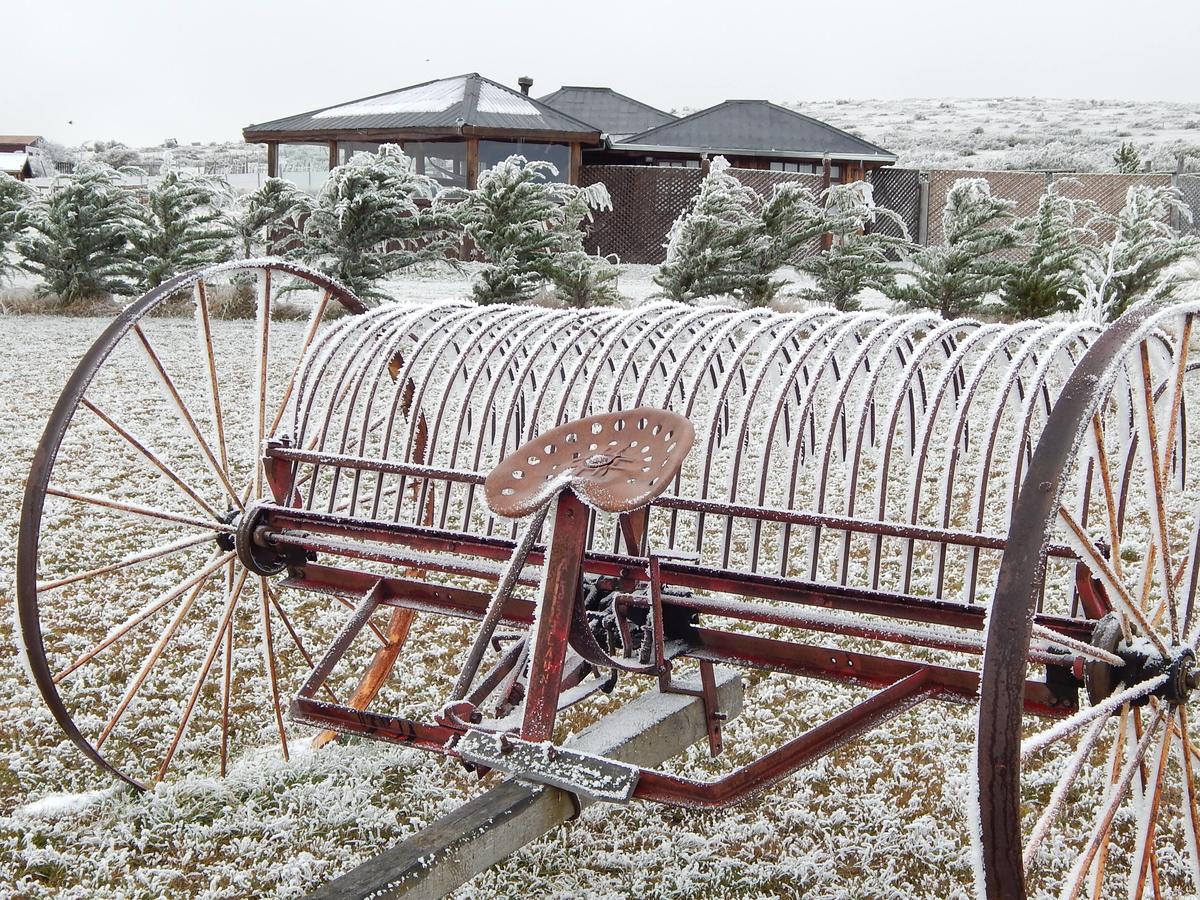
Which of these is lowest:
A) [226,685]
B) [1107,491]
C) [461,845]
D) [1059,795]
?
[226,685]

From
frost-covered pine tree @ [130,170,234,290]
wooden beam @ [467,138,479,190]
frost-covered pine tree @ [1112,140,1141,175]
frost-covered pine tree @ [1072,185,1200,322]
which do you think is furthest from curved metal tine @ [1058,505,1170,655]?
wooden beam @ [467,138,479,190]

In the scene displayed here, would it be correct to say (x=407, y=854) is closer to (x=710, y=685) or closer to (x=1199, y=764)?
(x=710, y=685)

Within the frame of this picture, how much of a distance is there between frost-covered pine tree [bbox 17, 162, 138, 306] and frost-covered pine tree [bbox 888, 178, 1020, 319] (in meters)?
8.80

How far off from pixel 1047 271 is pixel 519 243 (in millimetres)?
5158

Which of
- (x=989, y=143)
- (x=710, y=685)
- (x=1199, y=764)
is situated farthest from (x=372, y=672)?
(x=989, y=143)

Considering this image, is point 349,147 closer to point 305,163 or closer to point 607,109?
point 305,163

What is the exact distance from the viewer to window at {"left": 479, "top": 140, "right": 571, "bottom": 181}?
19.5m

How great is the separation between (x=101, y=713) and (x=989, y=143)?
164ft

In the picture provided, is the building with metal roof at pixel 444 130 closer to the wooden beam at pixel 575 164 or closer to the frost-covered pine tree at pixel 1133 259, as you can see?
the wooden beam at pixel 575 164

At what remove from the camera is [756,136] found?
24.0 meters

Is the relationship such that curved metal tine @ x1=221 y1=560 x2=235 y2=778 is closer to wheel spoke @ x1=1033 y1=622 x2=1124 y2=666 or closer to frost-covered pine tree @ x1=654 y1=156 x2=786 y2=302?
wheel spoke @ x1=1033 y1=622 x2=1124 y2=666

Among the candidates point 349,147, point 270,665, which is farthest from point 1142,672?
point 349,147

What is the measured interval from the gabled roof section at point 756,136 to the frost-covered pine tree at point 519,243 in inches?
479

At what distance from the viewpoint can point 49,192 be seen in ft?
43.8
